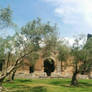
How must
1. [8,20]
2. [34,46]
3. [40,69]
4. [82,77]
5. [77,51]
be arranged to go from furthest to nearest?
[40,69] < [82,77] < [77,51] < [34,46] < [8,20]

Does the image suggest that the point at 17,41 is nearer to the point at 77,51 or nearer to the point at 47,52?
the point at 47,52

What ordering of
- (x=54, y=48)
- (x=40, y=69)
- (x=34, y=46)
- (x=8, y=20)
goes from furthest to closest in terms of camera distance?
(x=40, y=69) → (x=54, y=48) → (x=34, y=46) → (x=8, y=20)

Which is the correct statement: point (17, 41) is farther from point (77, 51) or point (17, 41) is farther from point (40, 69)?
point (40, 69)

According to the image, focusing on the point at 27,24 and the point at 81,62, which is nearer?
the point at 27,24

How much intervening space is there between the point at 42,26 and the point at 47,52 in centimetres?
331

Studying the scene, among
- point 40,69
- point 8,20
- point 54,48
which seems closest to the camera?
point 8,20

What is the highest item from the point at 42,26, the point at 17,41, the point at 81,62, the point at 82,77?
the point at 42,26

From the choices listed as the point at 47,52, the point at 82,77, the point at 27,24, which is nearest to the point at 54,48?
the point at 47,52

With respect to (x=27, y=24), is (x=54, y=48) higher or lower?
lower

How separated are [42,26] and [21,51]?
11.9ft

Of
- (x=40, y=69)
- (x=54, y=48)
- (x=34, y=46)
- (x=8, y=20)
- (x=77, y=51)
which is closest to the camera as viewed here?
(x=8, y=20)

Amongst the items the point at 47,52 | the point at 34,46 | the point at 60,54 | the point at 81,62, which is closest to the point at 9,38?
the point at 34,46

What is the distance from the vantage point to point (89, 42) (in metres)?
30.3

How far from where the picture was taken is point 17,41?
69.8 ft
